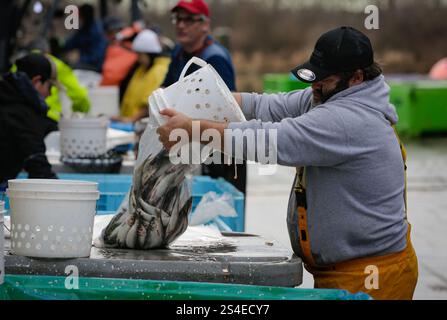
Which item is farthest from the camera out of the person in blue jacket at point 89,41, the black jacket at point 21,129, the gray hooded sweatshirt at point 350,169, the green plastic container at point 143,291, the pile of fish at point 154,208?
the person in blue jacket at point 89,41

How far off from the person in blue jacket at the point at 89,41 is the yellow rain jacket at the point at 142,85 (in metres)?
3.54

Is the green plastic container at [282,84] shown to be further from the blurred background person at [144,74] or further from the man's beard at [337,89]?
the man's beard at [337,89]

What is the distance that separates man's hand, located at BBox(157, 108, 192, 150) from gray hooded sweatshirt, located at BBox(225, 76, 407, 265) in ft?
0.55

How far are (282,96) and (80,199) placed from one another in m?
1.21

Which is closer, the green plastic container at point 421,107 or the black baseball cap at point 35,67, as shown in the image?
the black baseball cap at point 35,67

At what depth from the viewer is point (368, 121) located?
4008 millimetres

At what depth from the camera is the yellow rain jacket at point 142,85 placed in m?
10.5

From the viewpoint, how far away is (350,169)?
4.05 m

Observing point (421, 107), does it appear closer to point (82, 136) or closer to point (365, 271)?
point (82, 136)

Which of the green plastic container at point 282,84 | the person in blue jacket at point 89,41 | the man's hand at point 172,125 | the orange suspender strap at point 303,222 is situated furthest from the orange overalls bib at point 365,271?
the green plastic container at point 282,84

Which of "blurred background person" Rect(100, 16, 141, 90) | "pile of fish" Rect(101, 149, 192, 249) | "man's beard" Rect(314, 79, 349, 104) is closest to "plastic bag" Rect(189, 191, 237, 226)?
"pile of fish" Rect(101, 149, 192, 249)
